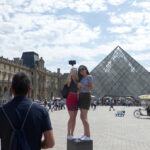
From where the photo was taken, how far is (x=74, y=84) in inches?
191

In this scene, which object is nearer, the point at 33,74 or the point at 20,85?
the point at 20,85

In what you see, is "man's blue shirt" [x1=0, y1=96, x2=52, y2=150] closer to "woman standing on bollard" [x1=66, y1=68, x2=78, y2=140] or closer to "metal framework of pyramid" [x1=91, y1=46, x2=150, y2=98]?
"woman standing on bollard" [x1=66, y1=68, x2=78, y2=140]

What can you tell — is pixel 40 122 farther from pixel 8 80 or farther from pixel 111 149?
pixel 8 80

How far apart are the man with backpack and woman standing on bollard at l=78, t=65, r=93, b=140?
7.87 ft

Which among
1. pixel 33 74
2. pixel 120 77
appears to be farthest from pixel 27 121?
pixel 33 74

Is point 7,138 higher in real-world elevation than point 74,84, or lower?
lower

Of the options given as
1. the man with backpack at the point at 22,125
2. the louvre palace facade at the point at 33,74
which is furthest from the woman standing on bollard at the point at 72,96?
the louvre palace facade at the point at 33,74

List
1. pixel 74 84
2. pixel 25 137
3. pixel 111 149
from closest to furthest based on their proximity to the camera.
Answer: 1. pixel 25 137
2. pixel 74 84
3. pixel 111 149

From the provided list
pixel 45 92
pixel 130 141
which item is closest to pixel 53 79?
pixel 45 92

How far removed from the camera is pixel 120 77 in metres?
56.5

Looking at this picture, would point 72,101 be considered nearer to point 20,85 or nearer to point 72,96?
point 72,96

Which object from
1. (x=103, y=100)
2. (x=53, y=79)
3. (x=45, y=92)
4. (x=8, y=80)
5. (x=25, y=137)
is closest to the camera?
(x=25, y=137)

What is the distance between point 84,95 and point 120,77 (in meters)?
52.6

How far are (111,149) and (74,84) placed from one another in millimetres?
1952
